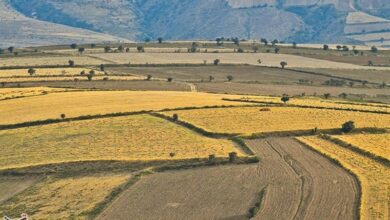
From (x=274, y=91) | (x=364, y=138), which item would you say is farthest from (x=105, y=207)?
(x=274, y=91)

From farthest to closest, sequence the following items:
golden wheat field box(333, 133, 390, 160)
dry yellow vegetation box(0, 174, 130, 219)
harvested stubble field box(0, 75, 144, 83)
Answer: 1. harvested stubble field box(0, 75, 144, 83)
2. golden wheat field box(333, 133, 390, 160)
3. dry yellow vegetation box(0, 174, 130, 219)

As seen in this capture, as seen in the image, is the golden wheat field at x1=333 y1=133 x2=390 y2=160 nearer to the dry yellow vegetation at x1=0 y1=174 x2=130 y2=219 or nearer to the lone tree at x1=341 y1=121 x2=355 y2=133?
the lone tree at x1=341 y1=121 x2=355 y2=133

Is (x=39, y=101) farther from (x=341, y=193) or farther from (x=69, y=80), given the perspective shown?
(x=341, y=193)

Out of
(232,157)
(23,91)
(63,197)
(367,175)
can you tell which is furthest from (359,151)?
(23,91)

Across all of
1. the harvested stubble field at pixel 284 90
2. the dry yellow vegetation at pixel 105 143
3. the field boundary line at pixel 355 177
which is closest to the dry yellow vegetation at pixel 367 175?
the field boundary line at pixel 355 177

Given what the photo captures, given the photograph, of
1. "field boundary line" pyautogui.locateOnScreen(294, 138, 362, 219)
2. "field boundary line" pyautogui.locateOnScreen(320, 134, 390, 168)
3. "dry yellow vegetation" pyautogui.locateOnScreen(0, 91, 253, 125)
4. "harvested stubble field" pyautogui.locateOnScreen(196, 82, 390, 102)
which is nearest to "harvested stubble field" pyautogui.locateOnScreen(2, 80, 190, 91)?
"harvested stubble field" pyautogui.locateOnScreen(196, 82, 390, 102)

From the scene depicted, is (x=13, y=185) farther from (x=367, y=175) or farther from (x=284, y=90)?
(x=284, y=90)
